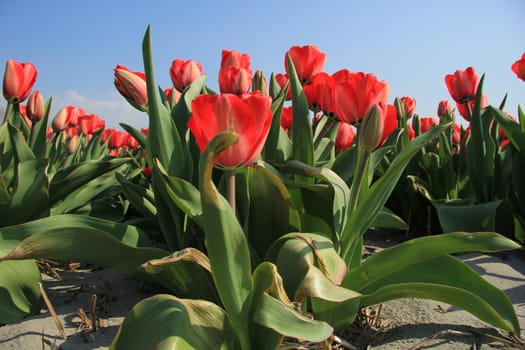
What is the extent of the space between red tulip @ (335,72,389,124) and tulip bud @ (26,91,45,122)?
5.45 ft

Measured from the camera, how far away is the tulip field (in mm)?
896

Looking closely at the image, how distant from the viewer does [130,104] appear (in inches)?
62.7

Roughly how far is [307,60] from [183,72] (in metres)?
0.56

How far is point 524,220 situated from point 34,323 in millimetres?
2192

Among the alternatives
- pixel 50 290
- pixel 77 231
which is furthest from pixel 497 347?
pixel 50 290

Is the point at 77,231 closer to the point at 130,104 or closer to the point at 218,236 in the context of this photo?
the point at 218,236

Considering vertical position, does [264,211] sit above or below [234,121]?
below

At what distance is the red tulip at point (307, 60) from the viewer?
6.64 feet

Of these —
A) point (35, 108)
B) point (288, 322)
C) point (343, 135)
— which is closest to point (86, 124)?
point (35, 108)

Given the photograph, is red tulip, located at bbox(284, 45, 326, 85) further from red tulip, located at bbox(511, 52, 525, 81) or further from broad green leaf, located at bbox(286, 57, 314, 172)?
red tulip, located at bbox(511, 52, 525, 81)

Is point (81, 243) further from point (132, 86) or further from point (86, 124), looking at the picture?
point (86, 124)

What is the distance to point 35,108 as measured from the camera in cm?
232

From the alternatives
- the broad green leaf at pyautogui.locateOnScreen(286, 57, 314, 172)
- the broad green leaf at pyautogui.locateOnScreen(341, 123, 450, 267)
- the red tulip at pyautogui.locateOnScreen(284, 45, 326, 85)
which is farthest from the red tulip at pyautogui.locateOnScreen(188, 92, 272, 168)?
the red tulip at pyautogui.locateOnScreen(284, 45, 326, 85)

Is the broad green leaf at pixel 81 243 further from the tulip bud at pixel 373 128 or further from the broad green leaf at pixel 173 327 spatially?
the tulip bud at pixel 373 128
